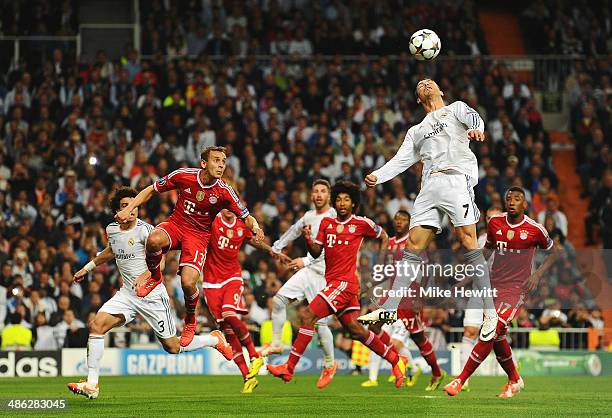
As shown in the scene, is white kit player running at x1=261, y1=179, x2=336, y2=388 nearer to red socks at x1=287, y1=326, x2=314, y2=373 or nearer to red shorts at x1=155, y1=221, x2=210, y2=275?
red socks at x1=287, y1=326, x2=314, y2=373

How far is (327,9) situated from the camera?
31.7 m

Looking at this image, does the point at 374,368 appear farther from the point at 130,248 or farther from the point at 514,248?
the point at 130,248

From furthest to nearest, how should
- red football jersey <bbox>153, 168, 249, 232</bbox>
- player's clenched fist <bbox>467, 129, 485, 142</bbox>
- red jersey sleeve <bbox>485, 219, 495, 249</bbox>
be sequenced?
red jersey sleeve <bbox>485, 219, 495, 249</bbox>, red football jersey <bbox>153, 168, 249, 232</bbox>, player's clenched fist <bbox>467, 129, 485, 142</bbox>

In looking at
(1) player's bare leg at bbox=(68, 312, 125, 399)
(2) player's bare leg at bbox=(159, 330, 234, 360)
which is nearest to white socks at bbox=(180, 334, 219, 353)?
(2) player's bare leg at bbox=(159, 330, 234, 360)

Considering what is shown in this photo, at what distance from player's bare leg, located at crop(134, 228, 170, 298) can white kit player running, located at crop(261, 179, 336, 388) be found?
2.80m

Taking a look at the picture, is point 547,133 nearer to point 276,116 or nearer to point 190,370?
point 276,116

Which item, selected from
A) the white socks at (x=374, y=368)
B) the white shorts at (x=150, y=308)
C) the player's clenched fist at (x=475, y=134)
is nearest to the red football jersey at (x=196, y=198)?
the white shorts at (x=150, y=308)

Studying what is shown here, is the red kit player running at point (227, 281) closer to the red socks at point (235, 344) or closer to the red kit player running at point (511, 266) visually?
the red socks at point (235, 344)

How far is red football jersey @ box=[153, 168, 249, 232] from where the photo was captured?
595 inches

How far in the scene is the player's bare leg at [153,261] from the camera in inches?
591

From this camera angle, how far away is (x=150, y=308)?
15633mm

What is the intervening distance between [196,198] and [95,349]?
6.72 ft

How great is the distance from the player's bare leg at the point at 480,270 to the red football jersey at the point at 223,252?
12.6 feet

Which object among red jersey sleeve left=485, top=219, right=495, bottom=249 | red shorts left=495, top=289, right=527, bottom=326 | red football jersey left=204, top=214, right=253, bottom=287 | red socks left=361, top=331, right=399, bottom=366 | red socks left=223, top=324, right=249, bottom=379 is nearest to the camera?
red shorts left=495, top=289, right=527, bottom=326
